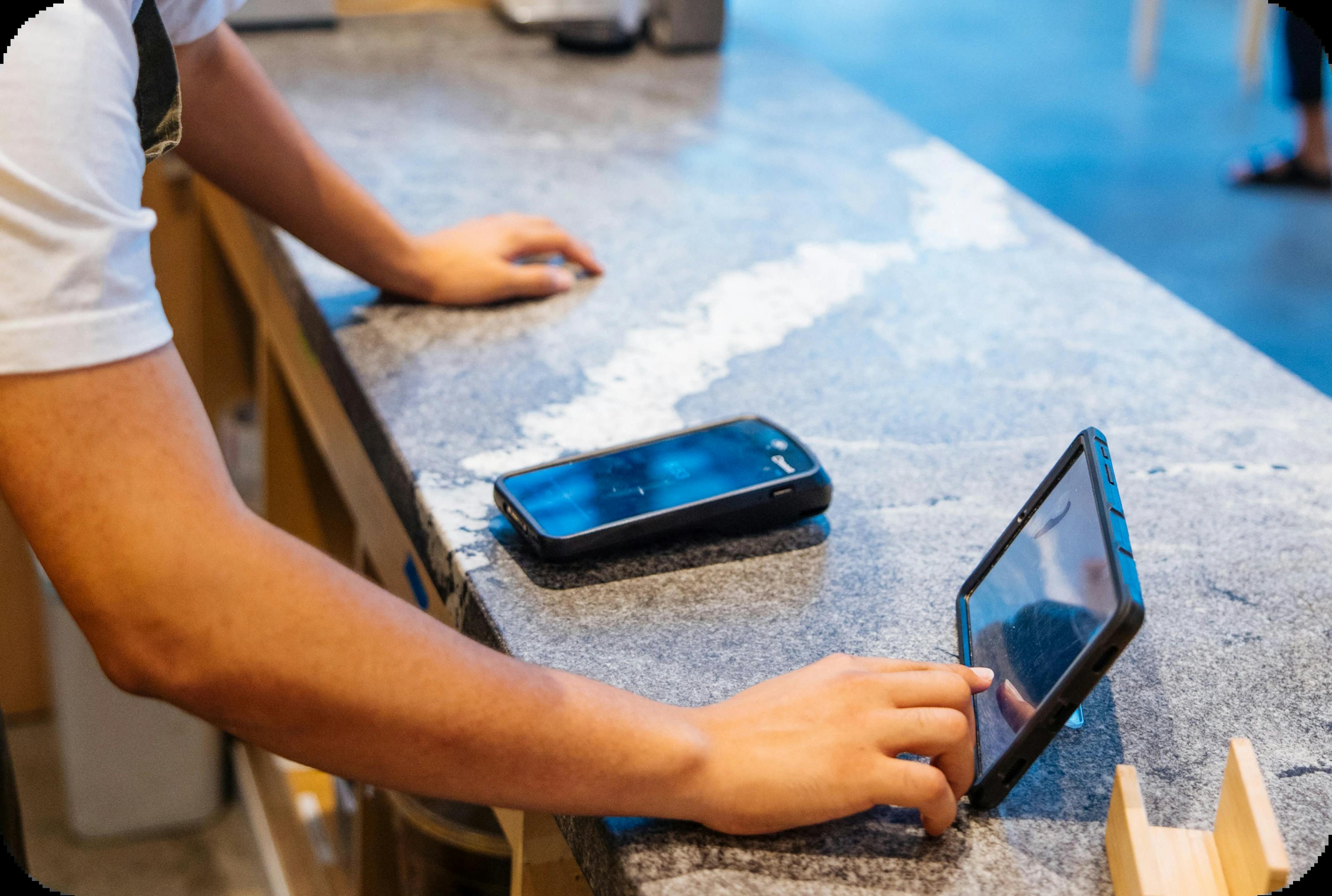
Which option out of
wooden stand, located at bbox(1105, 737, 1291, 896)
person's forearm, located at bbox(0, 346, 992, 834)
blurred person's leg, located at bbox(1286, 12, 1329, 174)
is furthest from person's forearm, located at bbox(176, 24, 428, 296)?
blurred person's leg, located at bbox(1286, 12, 1329, 174)

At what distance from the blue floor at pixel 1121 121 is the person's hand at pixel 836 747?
1.45 meters

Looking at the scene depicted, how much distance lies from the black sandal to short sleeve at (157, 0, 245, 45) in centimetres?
314

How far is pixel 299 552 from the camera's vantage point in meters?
0.50

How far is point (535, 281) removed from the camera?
996mm

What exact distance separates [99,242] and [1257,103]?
13.9ft

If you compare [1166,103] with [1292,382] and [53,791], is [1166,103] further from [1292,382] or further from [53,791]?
[53,791]

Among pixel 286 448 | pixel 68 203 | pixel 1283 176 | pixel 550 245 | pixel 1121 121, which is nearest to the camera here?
pixel 68 203

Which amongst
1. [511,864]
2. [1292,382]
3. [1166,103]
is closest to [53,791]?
[511,864]

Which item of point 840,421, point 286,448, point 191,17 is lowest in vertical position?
point 286,448

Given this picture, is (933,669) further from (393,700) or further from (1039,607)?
(393,700)

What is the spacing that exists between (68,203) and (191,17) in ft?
1.36

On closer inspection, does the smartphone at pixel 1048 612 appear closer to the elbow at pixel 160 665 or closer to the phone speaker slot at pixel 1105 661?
the phone speaker slot at pixel 1105 661

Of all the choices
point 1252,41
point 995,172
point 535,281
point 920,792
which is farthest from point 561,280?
point 1252,41

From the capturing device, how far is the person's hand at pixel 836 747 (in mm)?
531
